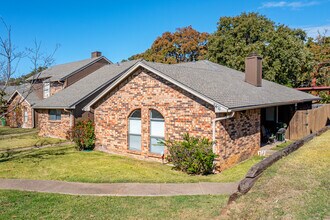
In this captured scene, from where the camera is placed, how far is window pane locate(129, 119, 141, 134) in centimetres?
1419

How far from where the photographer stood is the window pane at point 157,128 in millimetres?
13148

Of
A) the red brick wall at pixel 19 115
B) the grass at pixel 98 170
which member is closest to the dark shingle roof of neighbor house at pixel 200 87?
the grass at pixel 98 170

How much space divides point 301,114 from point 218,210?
14408mm

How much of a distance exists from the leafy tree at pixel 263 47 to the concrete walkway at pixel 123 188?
26.0 m

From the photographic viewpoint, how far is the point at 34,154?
1557 centimetres

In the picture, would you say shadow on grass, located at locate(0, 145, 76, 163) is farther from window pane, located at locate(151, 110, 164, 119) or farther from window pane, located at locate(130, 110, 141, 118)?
window pane, located at locate(151, 110, 164, 119)

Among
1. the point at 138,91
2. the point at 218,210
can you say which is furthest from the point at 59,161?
the point at 218,210

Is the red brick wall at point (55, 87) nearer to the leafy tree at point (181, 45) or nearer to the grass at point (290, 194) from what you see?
the leafy tree at point (181, 45)

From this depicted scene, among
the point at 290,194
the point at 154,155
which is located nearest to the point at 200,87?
the point at 154,155

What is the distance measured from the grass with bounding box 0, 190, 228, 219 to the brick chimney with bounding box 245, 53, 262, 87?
12.6 metres

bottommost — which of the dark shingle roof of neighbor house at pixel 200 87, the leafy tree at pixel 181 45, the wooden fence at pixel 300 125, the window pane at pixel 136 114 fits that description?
the wooden fence at pixel 300 125

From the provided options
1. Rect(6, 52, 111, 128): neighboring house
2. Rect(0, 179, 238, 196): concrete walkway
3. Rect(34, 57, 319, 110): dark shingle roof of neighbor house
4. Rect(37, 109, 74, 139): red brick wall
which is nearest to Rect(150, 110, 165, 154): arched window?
Rect(34, 57, 319, 110): dark shingle roof of neighbor house

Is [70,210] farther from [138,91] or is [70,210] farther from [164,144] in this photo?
[138,91]

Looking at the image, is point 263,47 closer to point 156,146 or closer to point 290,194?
point 156,146
